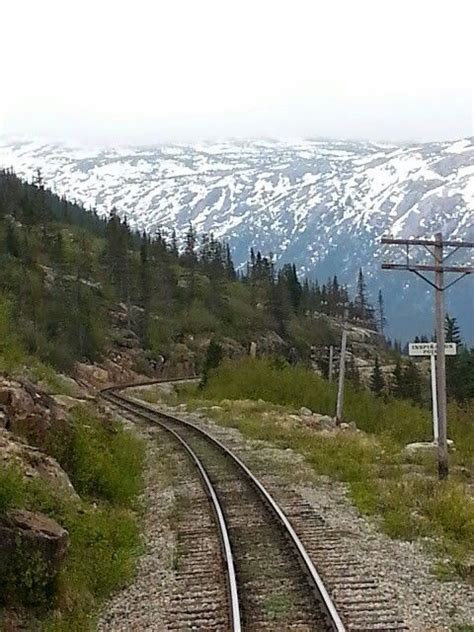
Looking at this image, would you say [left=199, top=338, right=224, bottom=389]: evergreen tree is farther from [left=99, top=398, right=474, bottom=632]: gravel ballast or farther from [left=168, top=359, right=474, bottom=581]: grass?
[left=99, top=398, right=474, bottom=632]: gravel ballast

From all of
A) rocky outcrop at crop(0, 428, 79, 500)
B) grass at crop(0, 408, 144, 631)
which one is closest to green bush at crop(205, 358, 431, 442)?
grass at crop(0, 408, 144, 631)

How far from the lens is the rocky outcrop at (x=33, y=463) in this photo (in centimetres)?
1314

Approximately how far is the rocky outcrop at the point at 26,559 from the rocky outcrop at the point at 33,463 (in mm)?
1923

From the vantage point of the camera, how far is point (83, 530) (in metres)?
12.8

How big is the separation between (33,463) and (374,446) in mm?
14121

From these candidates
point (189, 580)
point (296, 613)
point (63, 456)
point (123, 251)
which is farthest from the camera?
point (123, 251)

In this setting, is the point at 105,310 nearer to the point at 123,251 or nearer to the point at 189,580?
the point at 123,251

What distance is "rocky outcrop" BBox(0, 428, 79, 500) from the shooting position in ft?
43.1

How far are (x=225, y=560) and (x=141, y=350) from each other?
7304 centimetres

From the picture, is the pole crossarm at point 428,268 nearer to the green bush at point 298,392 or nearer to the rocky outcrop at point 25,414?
the rocky outcrop at point 25,414

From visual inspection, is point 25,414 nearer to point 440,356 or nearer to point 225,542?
point 225,542

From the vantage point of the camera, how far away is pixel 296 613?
10.1 m

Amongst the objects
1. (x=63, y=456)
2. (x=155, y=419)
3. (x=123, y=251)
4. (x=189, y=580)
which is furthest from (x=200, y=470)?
(x=123, y=251)

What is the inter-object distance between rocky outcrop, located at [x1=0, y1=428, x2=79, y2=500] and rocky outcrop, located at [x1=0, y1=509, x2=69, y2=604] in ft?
6.31
